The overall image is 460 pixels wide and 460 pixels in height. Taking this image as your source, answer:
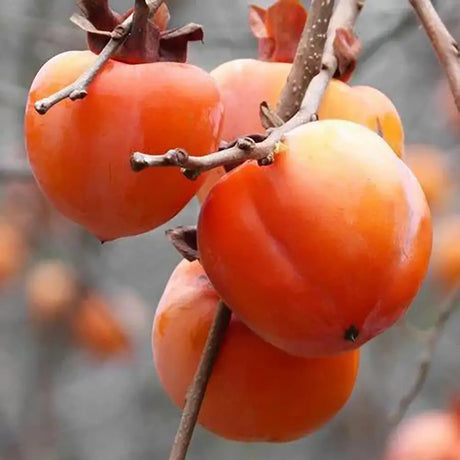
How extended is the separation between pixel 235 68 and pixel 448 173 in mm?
1965

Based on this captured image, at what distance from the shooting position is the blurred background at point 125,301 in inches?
94.4

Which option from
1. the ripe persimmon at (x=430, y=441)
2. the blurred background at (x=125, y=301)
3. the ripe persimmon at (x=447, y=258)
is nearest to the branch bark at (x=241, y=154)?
the ripe persimmon at (x=430, y=441)

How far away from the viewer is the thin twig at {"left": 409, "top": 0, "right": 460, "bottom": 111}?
658 mm

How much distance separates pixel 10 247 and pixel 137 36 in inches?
76.1

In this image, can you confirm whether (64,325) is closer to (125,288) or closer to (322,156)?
(125,288)

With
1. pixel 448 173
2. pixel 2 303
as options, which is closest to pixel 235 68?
pixel 448 173

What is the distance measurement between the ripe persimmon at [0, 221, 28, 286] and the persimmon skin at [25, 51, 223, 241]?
74.5 inches

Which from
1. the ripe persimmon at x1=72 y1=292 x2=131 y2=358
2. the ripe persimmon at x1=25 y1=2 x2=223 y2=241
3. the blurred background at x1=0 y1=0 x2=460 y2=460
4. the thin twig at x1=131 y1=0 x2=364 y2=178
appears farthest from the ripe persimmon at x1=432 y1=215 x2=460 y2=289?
the ripe persimmon at x1=25 y1=2 x2=223 y2=241

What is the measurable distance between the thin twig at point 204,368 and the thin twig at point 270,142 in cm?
14

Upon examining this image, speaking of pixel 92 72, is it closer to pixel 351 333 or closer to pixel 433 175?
pixel 351 333

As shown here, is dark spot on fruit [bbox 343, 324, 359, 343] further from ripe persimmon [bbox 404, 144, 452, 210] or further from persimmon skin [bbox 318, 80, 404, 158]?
ripe persimmon [bbox 404, 144, 452, 210]

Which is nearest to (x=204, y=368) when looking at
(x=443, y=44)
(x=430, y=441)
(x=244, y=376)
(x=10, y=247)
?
(x=244, y=376)

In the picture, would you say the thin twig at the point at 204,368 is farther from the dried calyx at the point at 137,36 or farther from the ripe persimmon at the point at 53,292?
the ripe persimmon at the point at 53,292

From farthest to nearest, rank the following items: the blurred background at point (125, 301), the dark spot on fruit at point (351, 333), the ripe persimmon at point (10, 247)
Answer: the ripe persimmon at point (10, 247) < the blurred background at point (125, 301) < the dark spot on fruit at point (351, 333)
